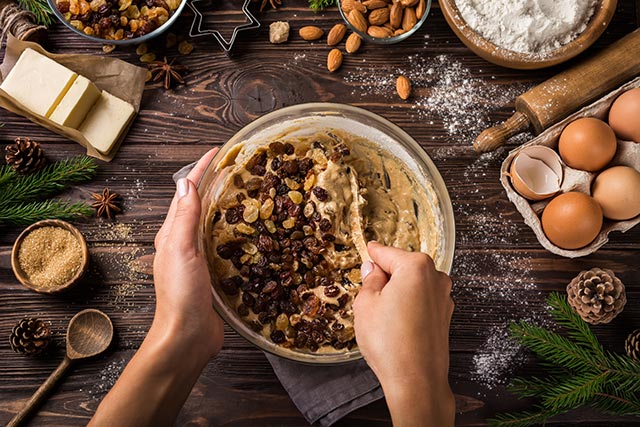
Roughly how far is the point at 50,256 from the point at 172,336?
0.72m

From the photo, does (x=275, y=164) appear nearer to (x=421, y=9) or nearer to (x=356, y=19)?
(x=356, y=19)

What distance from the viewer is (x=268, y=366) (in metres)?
2.19

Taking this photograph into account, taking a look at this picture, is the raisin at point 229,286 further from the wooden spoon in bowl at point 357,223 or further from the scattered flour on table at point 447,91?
the scattered flour on table at point 447,91

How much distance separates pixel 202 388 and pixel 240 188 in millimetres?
761

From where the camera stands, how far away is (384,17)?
7.36 ft

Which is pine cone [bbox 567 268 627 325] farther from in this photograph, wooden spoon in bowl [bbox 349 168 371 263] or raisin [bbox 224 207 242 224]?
raisin [bbox 224 207 242 224]

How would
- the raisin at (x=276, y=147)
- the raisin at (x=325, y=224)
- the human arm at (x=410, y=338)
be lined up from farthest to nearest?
1. the raisin at (x=276, y=147)
2. the raisin at (x=325, y=224)
3. the human arm at (x=410, y=338)

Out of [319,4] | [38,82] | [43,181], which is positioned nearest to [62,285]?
[43,181]

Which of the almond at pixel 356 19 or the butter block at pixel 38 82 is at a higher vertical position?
the butter block at pixel 38 82

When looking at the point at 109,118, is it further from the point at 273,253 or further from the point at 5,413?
the point at 5,413

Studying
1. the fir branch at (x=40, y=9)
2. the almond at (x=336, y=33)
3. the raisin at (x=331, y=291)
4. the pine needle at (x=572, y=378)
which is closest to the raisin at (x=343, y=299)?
the raisin at (x=331, y=291)

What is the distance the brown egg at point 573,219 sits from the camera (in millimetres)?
1975

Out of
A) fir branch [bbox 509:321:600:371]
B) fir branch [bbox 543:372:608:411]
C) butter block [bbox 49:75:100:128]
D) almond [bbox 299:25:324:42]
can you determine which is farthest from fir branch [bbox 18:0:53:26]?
fir branch [bbox 543:372:608:411]

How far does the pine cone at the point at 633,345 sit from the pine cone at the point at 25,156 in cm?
228
